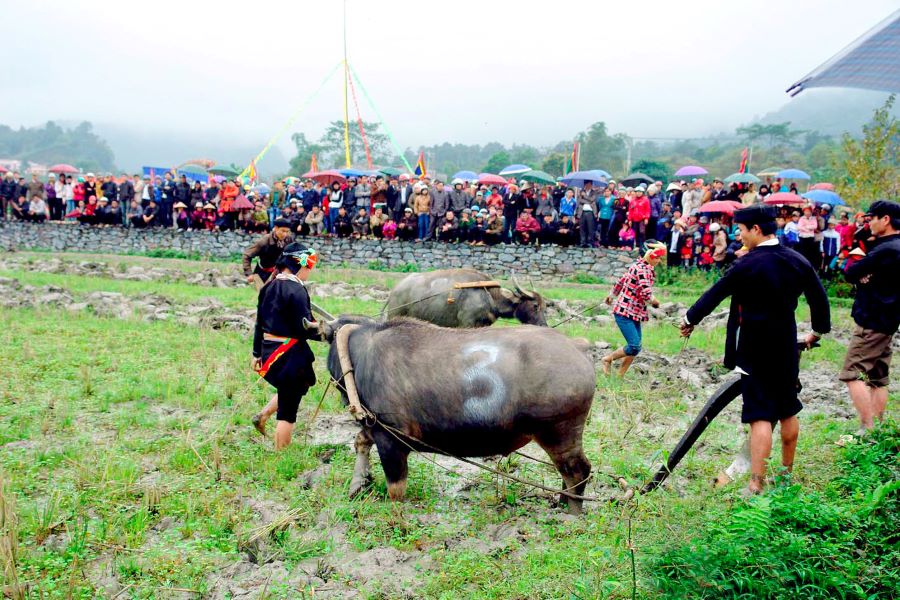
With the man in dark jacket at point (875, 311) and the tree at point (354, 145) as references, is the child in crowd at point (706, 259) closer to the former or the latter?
the man in dark jacket at point (875, 311)

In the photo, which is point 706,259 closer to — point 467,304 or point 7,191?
point 467,304

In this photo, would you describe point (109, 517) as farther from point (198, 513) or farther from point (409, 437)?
point (409, 437)

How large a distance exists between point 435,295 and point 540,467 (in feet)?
10.5

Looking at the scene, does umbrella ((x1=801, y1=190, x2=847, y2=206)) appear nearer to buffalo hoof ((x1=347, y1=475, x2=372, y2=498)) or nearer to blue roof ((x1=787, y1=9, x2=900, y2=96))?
blue roof ((x1=787, y1=9, x2=900, y2=96))

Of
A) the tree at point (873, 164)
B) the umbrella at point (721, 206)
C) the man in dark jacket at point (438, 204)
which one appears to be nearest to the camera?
the umbrella at point (721, 206)

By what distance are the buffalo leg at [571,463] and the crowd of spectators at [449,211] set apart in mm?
10520

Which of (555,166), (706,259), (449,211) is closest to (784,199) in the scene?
(706,259)

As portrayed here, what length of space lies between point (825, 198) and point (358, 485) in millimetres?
14912

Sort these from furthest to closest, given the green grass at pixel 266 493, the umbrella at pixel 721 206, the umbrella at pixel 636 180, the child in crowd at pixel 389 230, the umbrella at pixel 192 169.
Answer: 1. the umbrella at pixel 192 169
2. the umbrella at pixel 636 180
3. the child in crowd at pixel 389 230
4. the umbrella at pixel 721 206
5. the green grass at pixel 266 493

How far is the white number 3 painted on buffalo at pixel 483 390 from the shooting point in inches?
183

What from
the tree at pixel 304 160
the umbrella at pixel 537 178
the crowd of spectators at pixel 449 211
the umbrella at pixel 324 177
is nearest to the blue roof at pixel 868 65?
the crowd of spectators at pixel 449 211

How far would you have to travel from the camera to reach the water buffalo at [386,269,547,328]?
8.66 metres

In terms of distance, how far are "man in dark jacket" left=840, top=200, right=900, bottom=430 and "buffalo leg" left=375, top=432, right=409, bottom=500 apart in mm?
3882

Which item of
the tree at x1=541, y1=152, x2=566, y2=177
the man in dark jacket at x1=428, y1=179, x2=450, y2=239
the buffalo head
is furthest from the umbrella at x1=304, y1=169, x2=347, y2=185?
the tree at x1=541, y1=152, x2=566, y2=177
